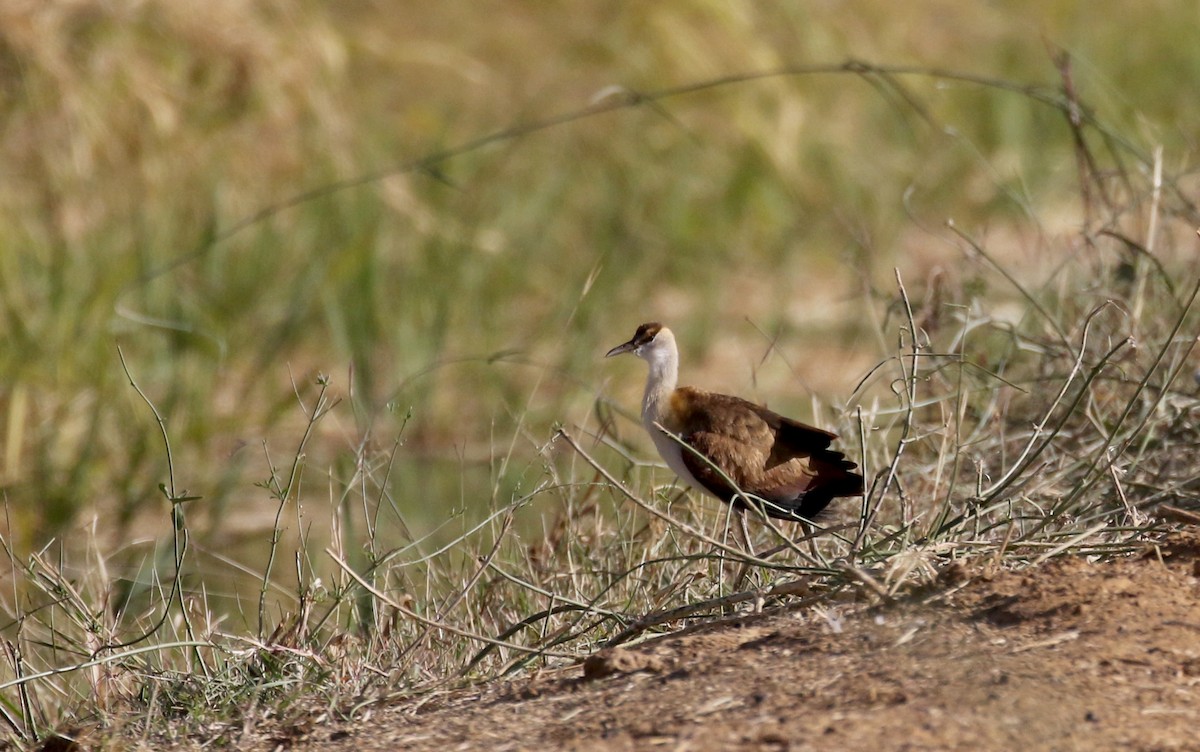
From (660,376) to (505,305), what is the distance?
3837mm

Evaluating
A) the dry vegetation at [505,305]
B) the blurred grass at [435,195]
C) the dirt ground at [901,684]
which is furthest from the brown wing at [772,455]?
the blurred grass at [435,195]

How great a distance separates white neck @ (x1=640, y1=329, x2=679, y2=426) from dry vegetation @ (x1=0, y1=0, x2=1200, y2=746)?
0.13m

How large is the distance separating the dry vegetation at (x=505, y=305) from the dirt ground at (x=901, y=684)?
0.09 m

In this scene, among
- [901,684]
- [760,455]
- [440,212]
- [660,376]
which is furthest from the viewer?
[440,212]

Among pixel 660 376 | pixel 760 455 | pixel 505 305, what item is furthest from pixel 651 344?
pixel 505 305

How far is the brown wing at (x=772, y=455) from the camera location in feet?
10.4

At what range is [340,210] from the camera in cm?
712

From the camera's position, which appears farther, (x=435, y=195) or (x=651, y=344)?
(x=435, y=195)

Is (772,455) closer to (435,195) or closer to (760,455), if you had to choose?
(760,455)

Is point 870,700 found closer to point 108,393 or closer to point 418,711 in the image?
point 418,711

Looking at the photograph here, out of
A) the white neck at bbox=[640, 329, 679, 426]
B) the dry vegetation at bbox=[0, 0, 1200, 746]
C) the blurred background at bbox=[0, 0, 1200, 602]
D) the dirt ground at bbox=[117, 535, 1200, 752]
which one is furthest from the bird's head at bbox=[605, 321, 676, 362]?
the blurred background at bbox=[0, 0, 1200, 602]

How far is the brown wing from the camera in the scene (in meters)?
3.17

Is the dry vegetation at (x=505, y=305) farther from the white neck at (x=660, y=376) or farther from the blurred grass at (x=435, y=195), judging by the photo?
the white neck at (x=660, y=376)

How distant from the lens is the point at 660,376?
3.39m
